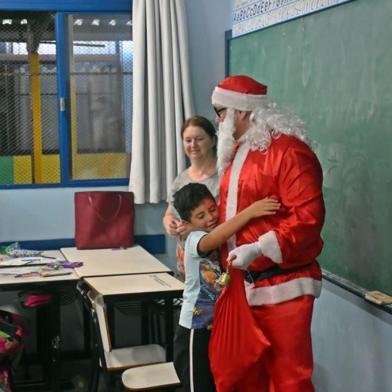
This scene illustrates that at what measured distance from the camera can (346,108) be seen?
290cm

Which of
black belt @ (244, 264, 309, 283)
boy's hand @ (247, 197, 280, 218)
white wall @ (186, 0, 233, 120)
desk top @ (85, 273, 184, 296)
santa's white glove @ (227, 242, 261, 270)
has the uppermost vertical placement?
white wall @ (186, 0, 233, 120)

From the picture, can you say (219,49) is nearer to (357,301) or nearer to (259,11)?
(259,11)

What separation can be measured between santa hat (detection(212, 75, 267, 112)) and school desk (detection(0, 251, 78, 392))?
1.44 meters

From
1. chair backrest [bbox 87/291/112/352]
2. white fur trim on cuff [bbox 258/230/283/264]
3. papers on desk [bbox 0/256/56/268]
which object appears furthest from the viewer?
papers on desk [bbox 0/256/56/268]

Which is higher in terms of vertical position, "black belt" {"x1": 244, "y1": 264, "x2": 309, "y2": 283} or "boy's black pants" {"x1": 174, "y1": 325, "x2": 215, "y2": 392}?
"black belt" {"x1": 244, "y1": 264, "x2": 309, "y2": 283}

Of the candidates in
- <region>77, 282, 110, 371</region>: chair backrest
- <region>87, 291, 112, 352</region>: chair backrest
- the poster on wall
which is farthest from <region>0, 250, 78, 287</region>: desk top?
the poster on wall

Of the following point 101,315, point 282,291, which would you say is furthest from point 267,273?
point 101,315

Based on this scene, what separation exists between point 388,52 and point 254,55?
1457mm

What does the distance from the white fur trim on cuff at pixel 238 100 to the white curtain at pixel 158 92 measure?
183 cm

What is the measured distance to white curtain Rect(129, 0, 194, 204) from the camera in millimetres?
4355

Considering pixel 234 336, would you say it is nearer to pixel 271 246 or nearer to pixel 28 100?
pixel 271 246

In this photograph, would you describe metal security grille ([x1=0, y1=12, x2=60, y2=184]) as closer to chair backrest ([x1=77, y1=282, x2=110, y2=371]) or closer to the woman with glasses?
the woman with glasses

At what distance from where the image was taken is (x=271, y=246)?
91.9 inches

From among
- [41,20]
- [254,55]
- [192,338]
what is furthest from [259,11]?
[192,338]
